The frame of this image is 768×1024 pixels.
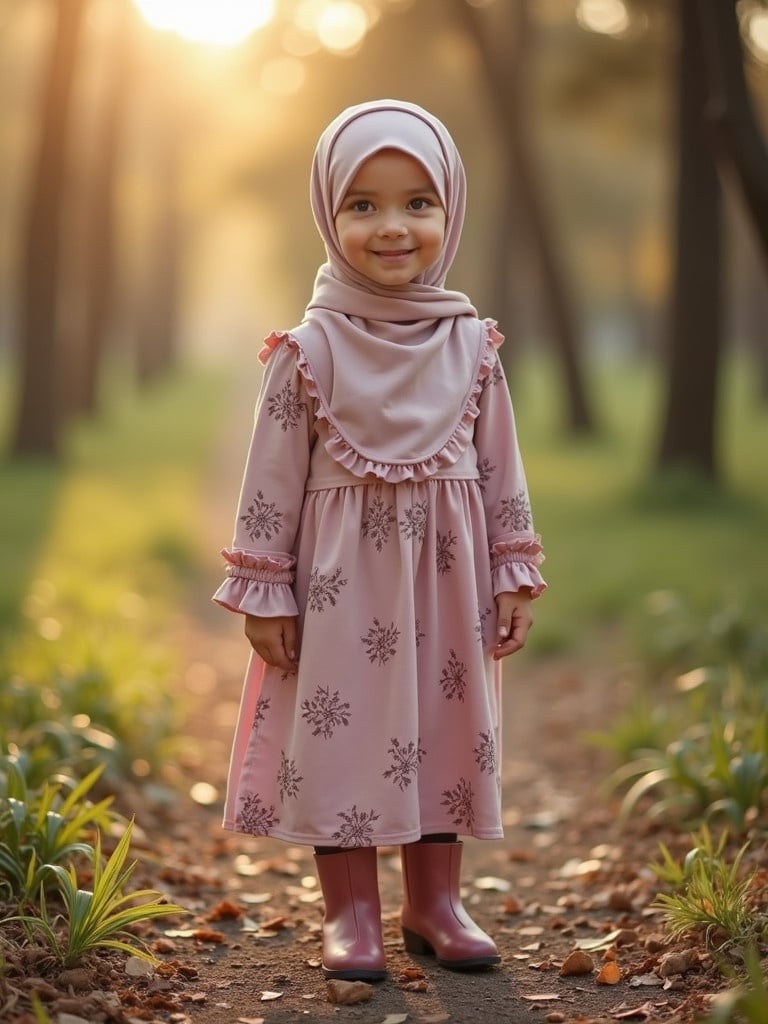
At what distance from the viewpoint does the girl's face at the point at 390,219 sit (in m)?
3.07

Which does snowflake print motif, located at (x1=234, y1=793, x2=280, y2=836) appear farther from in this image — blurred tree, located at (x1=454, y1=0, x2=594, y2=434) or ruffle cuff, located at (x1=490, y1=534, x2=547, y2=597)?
blurred tree, located at (x1=454, y1=0, x2=594, y2=434)

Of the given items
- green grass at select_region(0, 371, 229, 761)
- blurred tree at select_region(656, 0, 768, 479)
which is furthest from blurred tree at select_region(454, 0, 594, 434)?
green grass at select_region(0, 371, 229, 761)

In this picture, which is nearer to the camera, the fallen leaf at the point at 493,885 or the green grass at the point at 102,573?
the fallen leaf at the point at 493,885

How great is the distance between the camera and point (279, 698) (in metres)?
3.24

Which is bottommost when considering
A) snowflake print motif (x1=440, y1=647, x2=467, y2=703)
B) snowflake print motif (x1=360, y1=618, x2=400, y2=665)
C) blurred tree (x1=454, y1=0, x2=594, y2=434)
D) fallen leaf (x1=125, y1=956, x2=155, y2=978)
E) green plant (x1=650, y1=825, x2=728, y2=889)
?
fallen leaf (x1=125, y1=956, x2=155, y2=978)

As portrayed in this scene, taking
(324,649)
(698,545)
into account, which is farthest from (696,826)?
(698,545)

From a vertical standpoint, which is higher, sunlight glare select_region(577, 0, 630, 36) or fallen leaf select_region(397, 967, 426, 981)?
sunlight glare select_region(577, 0, 630, 36)

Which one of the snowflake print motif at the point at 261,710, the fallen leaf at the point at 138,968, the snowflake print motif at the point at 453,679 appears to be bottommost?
the fallen leaf at the point at 138,968

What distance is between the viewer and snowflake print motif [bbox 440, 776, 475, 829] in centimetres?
319

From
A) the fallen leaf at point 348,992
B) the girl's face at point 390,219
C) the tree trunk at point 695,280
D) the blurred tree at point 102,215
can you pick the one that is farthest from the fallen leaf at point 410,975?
the blurred tree at point 102,215

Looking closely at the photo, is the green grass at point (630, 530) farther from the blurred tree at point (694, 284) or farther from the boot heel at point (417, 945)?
the boot heel at point (417, 945)

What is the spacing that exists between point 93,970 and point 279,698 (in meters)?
0.75

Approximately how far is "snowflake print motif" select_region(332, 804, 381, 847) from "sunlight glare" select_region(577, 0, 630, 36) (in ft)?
35.6

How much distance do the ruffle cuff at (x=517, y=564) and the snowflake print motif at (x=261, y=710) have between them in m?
0.63
